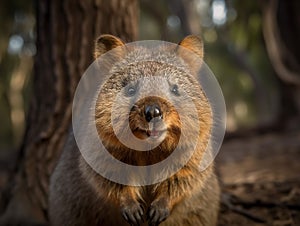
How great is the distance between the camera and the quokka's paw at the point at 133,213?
3.87 m

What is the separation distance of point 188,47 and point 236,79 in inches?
1066

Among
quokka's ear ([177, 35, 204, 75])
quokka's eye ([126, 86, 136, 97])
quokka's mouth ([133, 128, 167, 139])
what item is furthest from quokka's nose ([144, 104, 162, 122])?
quokka's ear ([177, 35, 204, 75])

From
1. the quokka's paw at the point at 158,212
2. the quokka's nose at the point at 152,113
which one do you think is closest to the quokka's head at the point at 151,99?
the quokka's nose at the point at 152,113

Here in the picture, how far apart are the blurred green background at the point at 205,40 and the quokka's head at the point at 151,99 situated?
→ 8.30 metres

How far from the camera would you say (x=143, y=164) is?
390cm

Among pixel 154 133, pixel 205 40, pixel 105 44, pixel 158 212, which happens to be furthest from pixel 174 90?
pixel 205 40

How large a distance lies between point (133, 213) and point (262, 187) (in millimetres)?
2592

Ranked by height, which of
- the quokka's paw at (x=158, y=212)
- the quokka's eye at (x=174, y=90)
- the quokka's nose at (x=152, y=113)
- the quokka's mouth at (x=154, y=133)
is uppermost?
the quokka's eye at (x=174, y=90)

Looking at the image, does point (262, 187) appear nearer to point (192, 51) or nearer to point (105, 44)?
point (192, 51)

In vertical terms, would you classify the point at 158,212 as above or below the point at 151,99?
below

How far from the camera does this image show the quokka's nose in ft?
11.3

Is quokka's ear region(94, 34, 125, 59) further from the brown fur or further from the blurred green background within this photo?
the blurred green background

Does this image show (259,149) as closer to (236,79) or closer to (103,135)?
(103,135)

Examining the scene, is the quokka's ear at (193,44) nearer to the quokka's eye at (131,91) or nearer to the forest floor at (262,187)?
the quokka's eye at (131,91)
